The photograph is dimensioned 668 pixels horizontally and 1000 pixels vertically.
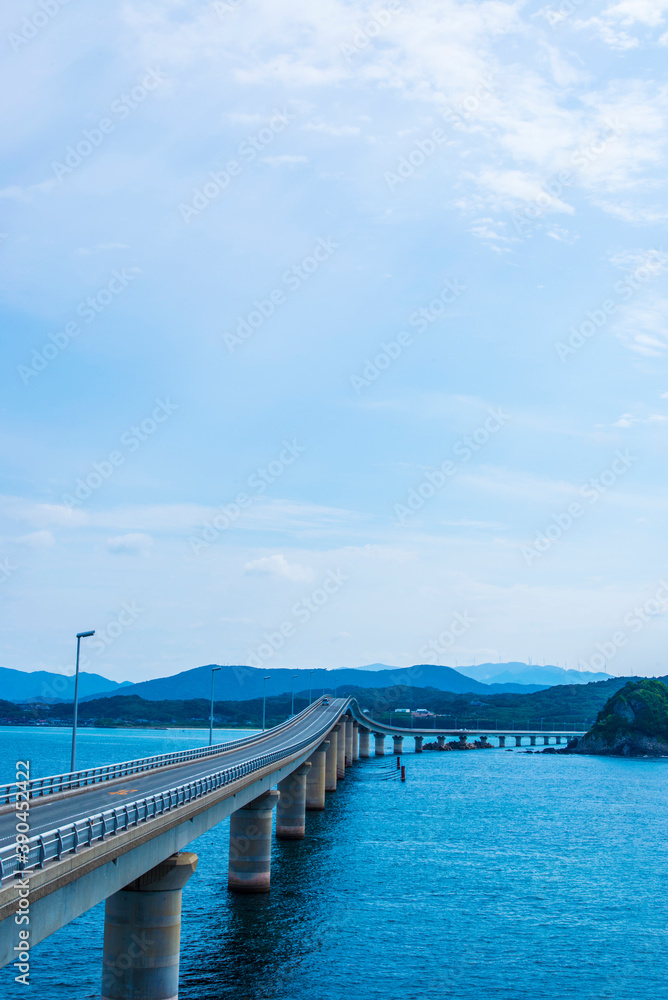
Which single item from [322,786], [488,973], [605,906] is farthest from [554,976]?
[322,786]

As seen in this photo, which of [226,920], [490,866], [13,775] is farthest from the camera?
[13,775]

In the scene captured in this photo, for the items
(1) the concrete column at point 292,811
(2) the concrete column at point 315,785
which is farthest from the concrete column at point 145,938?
(2) the concrete column at point 315,785

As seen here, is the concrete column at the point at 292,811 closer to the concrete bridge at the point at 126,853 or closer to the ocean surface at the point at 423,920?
the ocean surface at the point at 423,920

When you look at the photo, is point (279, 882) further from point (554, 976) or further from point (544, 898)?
point (554, 976)

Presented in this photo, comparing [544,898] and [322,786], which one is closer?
[544,898]

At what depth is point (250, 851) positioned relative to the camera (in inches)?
2447

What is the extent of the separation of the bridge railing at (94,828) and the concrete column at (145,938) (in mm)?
3385

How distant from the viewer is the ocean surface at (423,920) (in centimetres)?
4381

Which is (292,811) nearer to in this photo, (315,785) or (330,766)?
(315,785)

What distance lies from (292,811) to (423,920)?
113ft

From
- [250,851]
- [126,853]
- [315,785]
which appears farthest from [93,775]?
[315,785]

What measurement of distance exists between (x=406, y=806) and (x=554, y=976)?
78.1m

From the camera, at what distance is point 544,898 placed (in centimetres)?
6350

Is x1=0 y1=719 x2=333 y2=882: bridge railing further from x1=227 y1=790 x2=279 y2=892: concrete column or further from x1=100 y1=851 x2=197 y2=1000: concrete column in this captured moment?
x1=227 y1=790 x2=279 y2=892: concrete column
